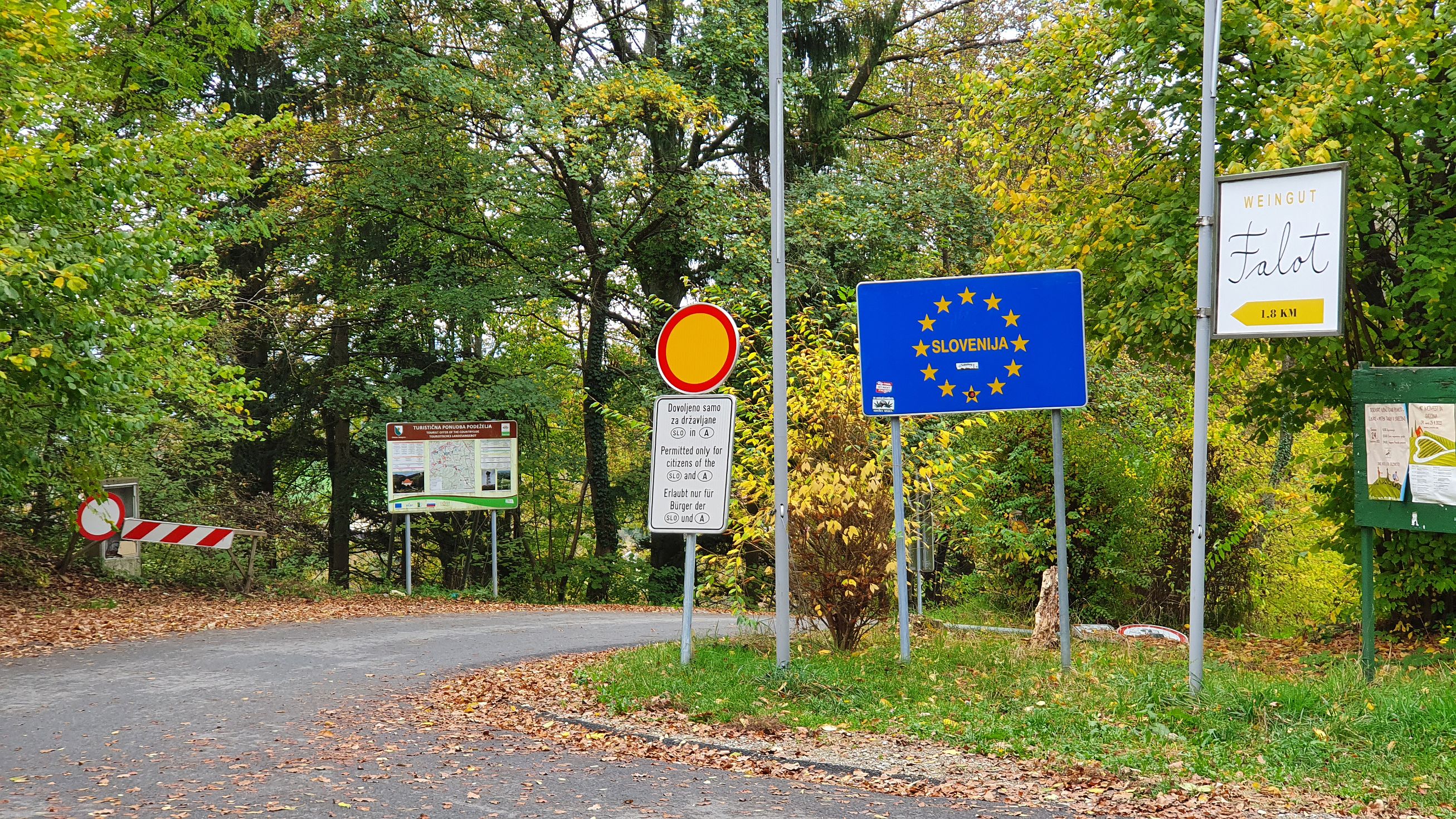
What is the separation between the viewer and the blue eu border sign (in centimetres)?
875

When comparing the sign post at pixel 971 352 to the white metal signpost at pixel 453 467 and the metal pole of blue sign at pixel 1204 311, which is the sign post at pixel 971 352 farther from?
the white metal signpost at pixel 453 467

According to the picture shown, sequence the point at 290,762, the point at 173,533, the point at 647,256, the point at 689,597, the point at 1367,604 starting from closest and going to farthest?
the point at 290,762 → the point at 1367,604 → the point at 689,597 → the point at 173,533 → the point at 647,256

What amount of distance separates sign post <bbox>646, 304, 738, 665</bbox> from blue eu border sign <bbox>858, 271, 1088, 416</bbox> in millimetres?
1311

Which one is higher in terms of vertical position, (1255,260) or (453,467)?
(1255,260)

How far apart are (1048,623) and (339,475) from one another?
17800mm

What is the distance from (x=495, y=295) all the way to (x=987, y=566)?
10.2 metres

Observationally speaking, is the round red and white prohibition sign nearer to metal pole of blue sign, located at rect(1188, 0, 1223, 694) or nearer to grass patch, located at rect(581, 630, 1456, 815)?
grass patch, located at rect(581, 630, 1456, 815)

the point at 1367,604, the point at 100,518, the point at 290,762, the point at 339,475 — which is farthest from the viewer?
the point at 339,475

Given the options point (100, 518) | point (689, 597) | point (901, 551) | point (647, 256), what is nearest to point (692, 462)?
point (689, 597)

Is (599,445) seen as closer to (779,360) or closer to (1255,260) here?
(779,360)

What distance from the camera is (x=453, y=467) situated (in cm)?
1992

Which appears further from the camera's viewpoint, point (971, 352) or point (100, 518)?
point (100, 518)

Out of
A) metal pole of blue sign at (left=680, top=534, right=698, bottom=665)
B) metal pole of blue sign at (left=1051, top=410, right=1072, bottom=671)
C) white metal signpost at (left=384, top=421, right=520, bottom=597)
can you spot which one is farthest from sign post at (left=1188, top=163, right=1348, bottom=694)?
white metal signpost at (left=384, top=421, right=520, bottom=597)

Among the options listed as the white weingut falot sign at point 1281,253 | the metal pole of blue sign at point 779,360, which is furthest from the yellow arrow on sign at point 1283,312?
the metal pole of blue sign at point 779,360
